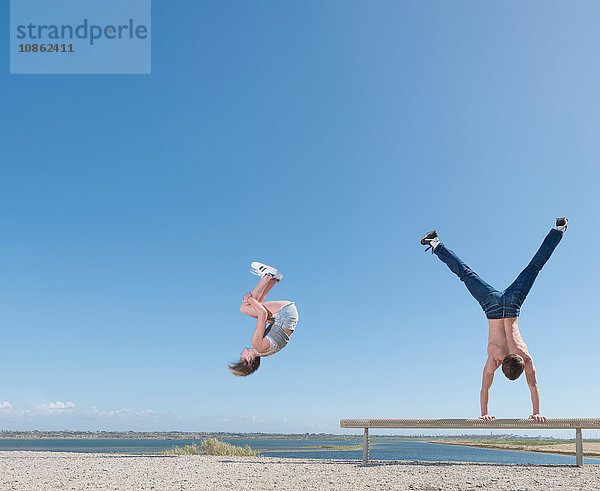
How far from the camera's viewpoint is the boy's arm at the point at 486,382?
9492 millimetres

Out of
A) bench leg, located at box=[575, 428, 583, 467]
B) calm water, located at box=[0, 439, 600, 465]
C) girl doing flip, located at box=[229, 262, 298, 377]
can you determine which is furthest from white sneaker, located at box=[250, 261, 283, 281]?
calm water, located at box=[0, 439, 600, 465]

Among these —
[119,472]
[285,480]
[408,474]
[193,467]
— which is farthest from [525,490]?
[119,472]

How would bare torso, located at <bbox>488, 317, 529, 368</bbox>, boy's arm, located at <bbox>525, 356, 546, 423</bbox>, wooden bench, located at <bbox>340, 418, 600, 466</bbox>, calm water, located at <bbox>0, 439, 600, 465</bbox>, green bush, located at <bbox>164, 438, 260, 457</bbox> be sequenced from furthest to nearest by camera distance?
1. calm water, located at <bbox>0, 439, 600, 465</bbox>
2. green bush, located at <bbox>164, 438, 260, 457</bbox>
3. bare torso, located at <bbox>488, 317, 529, 368</bbox>
4. boy's arm, located at <bbox>525, 356, 546, 423</bbox>
5. wooden bench, located at <bbox>340, 418, 600, 466</bbox>

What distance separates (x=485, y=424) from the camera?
938cm

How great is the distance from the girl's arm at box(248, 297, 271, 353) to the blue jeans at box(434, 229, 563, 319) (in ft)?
13.6

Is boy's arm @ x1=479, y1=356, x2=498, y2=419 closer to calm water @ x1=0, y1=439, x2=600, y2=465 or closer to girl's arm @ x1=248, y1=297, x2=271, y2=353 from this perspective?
girl's arm @ x1=248, y1=297, x2=271, y2=353

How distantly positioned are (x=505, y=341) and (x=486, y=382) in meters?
0.86

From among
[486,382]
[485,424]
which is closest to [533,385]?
[486,382]

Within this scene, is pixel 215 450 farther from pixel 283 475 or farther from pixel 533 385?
pixel 533 385

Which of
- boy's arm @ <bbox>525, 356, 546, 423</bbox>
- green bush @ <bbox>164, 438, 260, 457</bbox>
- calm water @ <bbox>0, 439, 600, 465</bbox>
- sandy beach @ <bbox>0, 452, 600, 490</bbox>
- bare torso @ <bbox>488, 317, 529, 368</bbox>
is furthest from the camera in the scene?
calm water @ <bbox>0, 439, 600, 465</bbox>

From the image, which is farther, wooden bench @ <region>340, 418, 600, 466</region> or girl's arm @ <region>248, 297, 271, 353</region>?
girl's arm @ <region>248, 297, 271, 353</region>

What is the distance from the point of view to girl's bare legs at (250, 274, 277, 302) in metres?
9.40

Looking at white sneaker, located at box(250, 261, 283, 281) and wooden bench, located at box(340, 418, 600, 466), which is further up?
white sneaker, located at box(250, 261, 283, 281)

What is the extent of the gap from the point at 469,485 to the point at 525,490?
28.8 inches
